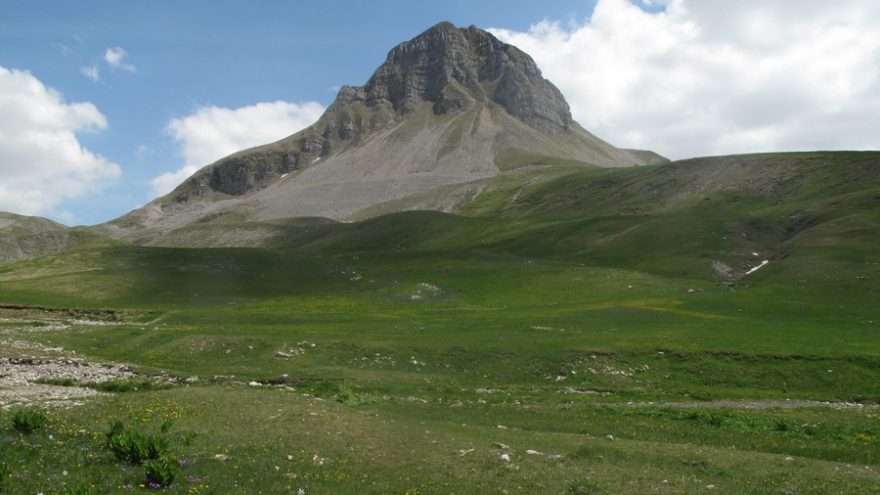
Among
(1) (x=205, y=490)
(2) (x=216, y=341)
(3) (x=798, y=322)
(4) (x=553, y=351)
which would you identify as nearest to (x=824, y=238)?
(3) (x=798, y=322)

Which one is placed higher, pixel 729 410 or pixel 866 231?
pixel 866 231

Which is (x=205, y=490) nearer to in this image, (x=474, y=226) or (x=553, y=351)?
(x=553, y=351)

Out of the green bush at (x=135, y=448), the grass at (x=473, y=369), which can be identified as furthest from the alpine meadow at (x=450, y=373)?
the grass at (x=473, y=369)

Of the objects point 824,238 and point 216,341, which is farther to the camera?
point 824,238

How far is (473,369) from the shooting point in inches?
1684

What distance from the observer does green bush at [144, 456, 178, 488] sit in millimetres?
16469

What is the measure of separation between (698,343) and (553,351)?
36.3 feet

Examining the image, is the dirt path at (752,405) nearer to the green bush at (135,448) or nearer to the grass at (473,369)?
the grass at (473,369)

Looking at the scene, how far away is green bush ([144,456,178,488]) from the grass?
0.10 metres

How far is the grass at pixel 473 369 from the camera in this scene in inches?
761

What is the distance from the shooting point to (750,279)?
8919 cm

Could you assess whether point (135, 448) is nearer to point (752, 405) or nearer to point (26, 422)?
point (26, 422)

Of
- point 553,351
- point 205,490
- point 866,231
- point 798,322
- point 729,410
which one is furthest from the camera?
point 866,231

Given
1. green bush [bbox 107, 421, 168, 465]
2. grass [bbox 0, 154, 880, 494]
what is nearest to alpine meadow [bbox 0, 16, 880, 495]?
green bush [bbox 107, 421, 168, 465]
